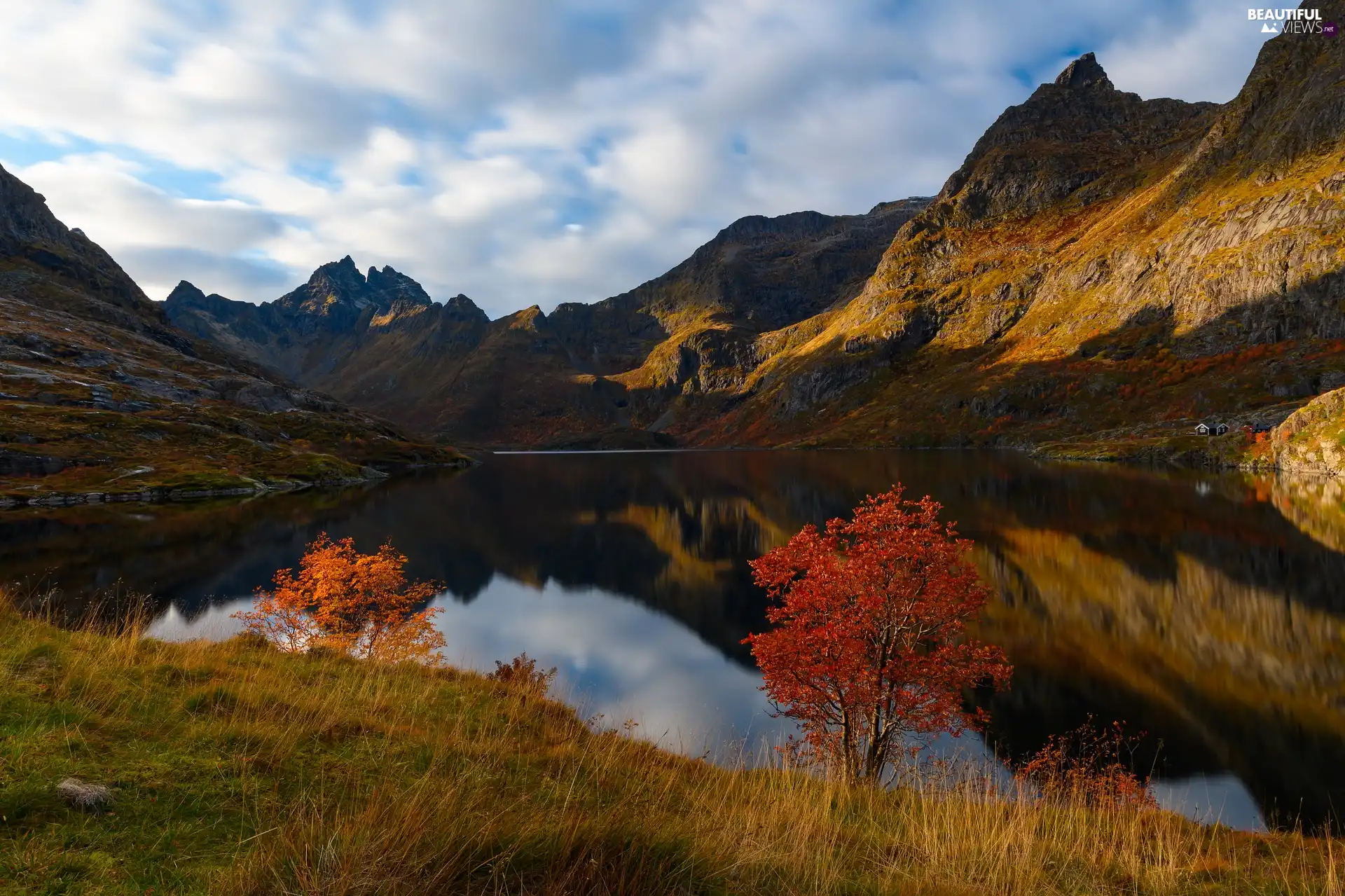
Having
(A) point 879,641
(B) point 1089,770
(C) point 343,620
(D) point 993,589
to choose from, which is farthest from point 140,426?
(B) point 1089,770

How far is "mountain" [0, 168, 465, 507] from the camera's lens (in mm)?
90812

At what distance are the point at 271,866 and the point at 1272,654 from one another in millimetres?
39865

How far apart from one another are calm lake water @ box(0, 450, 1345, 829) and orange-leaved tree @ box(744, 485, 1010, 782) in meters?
5.11

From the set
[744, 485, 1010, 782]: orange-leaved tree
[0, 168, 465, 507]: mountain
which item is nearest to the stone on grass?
[744, 485, 1010, 782]: orange-leaved tree

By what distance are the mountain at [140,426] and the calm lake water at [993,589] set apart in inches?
695

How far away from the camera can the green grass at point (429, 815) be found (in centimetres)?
590

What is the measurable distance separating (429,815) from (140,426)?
145595 millimetres

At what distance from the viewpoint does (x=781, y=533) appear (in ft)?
216

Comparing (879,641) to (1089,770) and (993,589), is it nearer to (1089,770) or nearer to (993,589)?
(1089,770)

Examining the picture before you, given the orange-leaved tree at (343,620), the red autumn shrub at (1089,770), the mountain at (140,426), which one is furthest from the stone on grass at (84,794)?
the mountain at (140,426)

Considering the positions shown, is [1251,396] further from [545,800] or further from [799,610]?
[545,800]

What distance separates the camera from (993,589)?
4009 centimetres

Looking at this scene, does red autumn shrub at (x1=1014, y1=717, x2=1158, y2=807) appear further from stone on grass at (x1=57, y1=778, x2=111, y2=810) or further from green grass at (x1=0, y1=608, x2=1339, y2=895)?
stone on grass at (x1=57, y1=778, x2=111, y2=810)

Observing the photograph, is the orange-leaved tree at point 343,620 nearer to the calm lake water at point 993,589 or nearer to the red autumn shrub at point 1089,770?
the calm lake water at point 993,589
